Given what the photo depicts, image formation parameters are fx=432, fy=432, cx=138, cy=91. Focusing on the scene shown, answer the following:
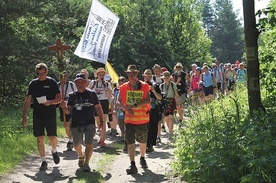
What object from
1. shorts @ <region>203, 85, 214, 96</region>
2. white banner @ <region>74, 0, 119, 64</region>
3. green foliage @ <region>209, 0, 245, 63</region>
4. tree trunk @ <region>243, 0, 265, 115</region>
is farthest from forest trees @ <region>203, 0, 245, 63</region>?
tree trunk @ <region>243, 0, 265, 115</region>

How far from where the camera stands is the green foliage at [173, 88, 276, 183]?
A: 16.4 feet

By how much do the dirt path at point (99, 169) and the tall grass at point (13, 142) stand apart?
0.76 feet

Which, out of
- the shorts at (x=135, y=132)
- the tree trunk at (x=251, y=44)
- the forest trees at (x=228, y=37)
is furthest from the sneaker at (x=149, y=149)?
the forest trees at (x=228, y=37)

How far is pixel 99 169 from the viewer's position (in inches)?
323

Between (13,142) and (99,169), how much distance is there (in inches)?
125

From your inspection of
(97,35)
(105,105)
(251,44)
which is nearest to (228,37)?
(97,35)

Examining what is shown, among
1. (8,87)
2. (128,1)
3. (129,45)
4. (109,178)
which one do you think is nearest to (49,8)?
(8,87)

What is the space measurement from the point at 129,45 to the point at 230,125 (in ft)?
82.6

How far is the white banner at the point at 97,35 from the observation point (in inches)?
452

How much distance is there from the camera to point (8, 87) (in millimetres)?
16547

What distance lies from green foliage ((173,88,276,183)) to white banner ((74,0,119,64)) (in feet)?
17.3

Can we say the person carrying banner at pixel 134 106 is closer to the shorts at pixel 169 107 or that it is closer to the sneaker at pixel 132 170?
the sneaker at pixel 132 170

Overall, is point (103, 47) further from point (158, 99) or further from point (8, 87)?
point (8, 87)

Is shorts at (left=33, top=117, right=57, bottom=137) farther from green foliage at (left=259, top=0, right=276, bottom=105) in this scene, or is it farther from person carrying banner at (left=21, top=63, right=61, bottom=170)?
green foliage at (left=259, top=0, right=276, bottom=105)
